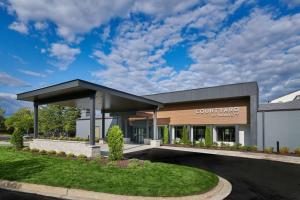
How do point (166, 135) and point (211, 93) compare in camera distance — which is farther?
point (166, 135)

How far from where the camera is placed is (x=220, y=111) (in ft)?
87.6

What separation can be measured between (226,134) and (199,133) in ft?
11.5

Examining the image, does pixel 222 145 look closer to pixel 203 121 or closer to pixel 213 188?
pixel 203 121

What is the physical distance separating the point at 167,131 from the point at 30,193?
74.0 feet

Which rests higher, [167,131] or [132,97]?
[132,97]

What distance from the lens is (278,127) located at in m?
21.0

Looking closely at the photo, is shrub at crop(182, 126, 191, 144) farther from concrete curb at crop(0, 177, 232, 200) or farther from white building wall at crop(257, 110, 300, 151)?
concrete curb at crop(0, 177, 232, 200)

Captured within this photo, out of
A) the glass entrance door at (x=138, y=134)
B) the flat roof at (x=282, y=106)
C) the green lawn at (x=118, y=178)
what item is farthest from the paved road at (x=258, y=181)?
the glass entrance door at (x=138, y=134)

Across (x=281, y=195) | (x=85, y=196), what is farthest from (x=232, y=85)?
(x=85, y=196)

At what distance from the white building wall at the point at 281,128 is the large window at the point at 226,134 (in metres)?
4.09

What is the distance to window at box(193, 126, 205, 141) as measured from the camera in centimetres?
2862

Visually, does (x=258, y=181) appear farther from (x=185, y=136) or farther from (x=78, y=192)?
(x=185, y=136)

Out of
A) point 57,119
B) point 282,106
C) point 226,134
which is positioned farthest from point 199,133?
point 57,119

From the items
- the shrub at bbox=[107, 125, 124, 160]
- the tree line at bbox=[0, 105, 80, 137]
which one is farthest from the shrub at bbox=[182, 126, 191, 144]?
the tree line at bbox=[0, 105, 80, 137]
